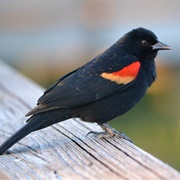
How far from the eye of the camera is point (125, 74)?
13.1 ft

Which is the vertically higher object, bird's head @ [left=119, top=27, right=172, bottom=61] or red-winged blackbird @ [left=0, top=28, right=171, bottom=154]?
bird's head @ [left=119, top=27, right=172, bottom=61]

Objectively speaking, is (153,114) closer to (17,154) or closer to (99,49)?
(99,49)

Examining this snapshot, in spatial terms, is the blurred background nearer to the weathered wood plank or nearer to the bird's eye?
the bird's eye

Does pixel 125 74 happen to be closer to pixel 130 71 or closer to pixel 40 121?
pixel 130 71

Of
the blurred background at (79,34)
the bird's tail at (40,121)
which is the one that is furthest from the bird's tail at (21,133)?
the blurred background at (79,34)

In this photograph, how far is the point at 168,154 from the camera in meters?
6.75

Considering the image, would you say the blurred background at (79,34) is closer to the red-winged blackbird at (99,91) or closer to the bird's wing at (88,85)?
the red-winged blackbird at (99,91)

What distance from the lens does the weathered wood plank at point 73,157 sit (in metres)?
2.44

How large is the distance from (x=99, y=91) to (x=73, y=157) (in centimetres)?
116

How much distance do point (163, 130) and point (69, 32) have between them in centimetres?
695

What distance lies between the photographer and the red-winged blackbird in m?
3.70

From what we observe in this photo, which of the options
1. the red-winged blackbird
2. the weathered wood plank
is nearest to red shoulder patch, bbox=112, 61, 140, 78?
the red-winged blackbird

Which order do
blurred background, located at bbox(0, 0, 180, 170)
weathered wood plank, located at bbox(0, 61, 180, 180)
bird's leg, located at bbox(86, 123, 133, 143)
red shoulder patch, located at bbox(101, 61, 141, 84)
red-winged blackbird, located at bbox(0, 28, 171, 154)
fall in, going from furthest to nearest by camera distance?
blurred background, located at bbox(0, 0, 180, 170) < red shoulder patch, located at bbox(101, 61, 141, 84) < red-winged blackbird, located at bbox(0, 28, 171, 154) < bird's leg, located at bbox(86, 123, 133, 143) < weathered wood plank, located at bbox(0, 61, 180, 180)

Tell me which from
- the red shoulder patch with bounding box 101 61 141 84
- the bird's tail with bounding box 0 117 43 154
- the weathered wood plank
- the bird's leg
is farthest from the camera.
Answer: the red shoulder patch with bounding box 101 61 141 84
